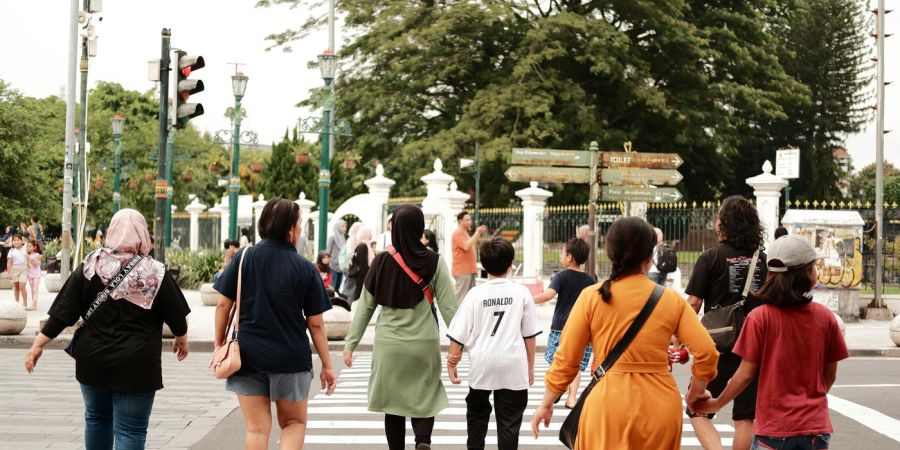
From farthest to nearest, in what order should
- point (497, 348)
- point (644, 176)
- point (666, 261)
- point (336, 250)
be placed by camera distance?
point (336, 250) < point (644, 176) < point (666, 261) < point (497, 348)

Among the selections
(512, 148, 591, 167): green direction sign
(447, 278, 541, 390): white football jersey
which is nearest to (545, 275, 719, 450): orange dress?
(447, 278, 541, 390): white football jersey

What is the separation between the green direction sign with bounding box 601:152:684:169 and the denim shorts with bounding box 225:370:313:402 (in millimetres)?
14271

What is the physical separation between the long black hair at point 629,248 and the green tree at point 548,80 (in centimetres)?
3091

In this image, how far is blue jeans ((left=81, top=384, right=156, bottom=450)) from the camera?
630 centimetres

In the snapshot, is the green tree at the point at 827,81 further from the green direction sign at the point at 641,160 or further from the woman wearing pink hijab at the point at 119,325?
the woman wearing pink hijab at the point at 119,325

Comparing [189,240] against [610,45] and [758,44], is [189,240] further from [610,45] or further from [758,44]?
[758,44]

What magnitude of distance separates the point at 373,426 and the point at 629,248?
5037 mm

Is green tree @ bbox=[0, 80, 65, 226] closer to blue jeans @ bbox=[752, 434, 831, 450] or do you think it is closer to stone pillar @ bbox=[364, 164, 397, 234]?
stone pillar @ bbox=[364, 164, 397, 234]

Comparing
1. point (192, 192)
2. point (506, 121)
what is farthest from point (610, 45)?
point (192, 192)

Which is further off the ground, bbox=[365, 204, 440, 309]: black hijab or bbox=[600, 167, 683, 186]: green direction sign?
bbox=[600, 167, 683, 186]: green direction sign

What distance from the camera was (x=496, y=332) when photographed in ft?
23.7

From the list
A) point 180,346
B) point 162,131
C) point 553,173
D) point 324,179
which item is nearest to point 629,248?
point 180,346

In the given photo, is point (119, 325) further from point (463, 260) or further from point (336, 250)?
point (336, 250)

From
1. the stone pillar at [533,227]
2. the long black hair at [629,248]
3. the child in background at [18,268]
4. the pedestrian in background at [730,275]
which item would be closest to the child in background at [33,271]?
the child in background at [18,268]
